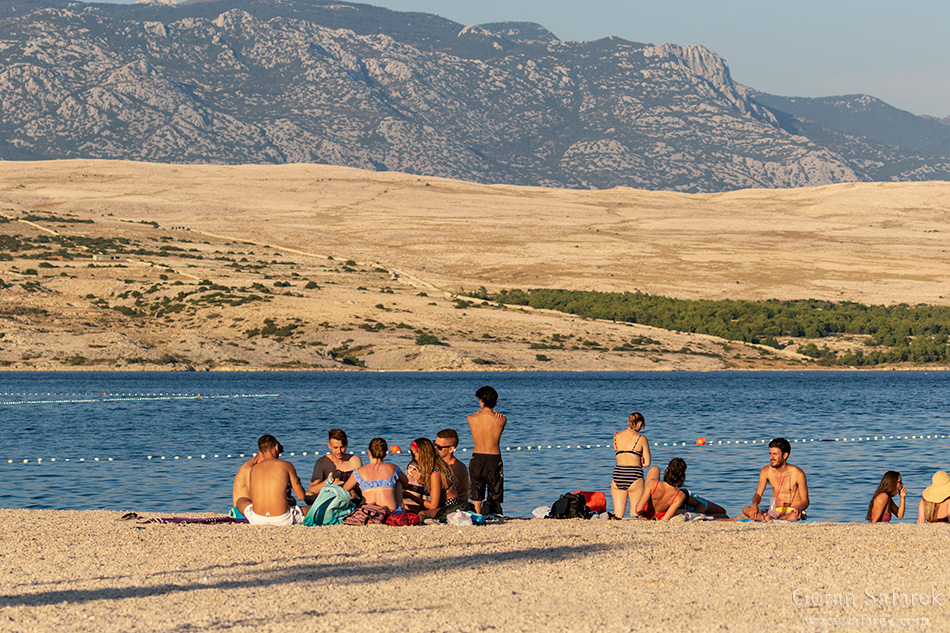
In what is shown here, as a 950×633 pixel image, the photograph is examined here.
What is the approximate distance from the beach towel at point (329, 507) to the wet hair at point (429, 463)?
1.39 m

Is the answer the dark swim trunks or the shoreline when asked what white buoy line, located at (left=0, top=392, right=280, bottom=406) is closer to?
the shoreline

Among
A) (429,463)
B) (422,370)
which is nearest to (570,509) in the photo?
(429,463)

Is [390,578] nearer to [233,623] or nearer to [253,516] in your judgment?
[233,623]

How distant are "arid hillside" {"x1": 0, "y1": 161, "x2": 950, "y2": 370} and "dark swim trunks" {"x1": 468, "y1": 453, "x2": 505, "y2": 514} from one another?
74.7 meters

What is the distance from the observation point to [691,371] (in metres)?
105

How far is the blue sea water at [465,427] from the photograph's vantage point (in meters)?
30.4

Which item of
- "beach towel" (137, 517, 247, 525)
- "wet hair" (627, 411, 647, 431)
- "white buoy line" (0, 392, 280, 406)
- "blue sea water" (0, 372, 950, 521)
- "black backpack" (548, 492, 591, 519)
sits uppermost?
"wet hair" (627, 411, 647, 431)

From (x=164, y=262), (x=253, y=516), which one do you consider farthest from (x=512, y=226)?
(x=253, y=516)

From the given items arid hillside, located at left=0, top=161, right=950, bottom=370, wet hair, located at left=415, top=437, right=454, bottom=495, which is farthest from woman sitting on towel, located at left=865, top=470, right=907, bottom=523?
arid hillside, located at left=0, top=161, right=950, bottom=370

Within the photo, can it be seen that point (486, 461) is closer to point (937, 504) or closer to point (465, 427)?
point (937, 504)

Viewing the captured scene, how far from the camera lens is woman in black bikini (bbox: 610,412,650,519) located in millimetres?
21062

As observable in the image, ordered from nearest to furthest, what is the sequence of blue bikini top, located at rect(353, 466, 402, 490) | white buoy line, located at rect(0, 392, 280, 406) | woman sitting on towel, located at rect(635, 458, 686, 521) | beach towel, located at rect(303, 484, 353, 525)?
beach towel, located at rect(303, 484, 353, 525)
blue bikini top, located at rect(353, 466, 402, 490)
woman sitting on towel, located at rect(635, 458, 686, 521)
white buoy line, located at rect(0, 392, 280, 406)

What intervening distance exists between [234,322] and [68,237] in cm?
4298

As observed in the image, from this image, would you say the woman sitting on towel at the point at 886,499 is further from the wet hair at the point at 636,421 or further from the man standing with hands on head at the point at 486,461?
the man standing with hands on head at the point at 486,461
